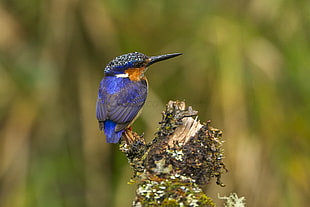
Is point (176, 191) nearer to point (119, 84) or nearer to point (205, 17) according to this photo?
point (119, 84)

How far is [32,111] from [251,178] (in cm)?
214

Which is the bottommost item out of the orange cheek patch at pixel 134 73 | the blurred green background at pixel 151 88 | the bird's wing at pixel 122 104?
the bird's wing at pixel 122 104

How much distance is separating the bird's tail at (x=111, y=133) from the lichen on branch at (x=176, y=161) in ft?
2.43

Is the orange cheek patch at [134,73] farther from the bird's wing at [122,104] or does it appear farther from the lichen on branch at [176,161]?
the lichen on branch at [176,161]

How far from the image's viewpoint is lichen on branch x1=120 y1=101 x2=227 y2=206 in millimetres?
2529

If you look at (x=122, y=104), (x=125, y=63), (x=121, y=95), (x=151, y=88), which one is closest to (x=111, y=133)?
(x=122, y=104)

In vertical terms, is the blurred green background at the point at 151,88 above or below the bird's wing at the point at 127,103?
above

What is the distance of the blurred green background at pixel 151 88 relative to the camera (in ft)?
18.4

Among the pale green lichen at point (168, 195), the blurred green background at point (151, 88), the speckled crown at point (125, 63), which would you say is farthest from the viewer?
the blurred green background at point (151, 88)

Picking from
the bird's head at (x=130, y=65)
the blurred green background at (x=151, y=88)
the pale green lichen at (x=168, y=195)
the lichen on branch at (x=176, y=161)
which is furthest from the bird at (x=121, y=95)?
the pale green lichen at (x=168, y=195)

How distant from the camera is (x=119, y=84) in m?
4.49

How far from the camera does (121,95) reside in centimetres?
442

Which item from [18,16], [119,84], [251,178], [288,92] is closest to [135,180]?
[119,84]

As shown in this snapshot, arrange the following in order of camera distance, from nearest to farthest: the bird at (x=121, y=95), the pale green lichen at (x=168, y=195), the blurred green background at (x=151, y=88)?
the pale green lichen at (x=168, y=195) < the bird at (x=121, y=95) < the blurred green background at (x=151, y=88)
